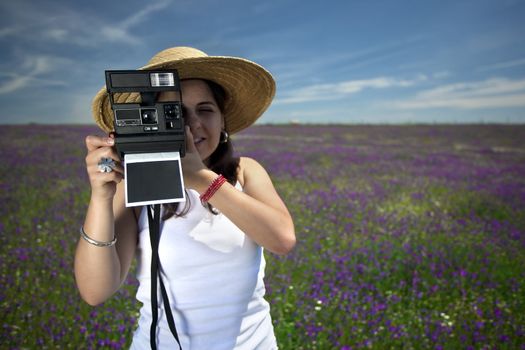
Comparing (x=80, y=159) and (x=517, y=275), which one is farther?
(x=80, y=159)

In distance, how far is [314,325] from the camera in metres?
3.37

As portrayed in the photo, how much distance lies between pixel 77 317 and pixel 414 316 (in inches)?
130

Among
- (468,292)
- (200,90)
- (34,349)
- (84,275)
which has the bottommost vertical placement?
(468,292)

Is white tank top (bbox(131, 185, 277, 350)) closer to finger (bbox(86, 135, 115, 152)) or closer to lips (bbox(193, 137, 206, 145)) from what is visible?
lips (bbox(193, 137, 206, 145))

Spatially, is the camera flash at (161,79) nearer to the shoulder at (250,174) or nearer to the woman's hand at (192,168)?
the woman's hand at (192,168)

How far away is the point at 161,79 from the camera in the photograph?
3.79ft

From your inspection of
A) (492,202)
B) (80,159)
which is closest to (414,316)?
(492,202)

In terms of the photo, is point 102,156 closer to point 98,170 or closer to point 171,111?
point 98,170

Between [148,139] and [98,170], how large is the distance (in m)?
0.20

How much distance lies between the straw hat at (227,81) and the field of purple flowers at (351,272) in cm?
213

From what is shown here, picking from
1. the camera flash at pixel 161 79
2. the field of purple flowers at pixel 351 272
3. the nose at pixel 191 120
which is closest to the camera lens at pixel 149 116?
the camera flash at pixel 161 79

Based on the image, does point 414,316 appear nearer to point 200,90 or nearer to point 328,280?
point 328,280

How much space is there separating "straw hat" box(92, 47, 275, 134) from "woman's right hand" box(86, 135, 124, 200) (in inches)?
16.6

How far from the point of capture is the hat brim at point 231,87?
4.83 feet
